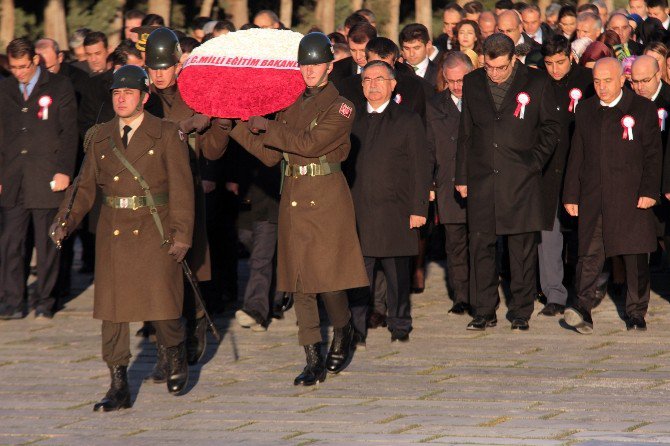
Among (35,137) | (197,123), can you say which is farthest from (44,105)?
(197,123)

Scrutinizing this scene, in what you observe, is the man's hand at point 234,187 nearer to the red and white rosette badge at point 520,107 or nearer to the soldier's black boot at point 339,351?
the red and white rosette badge at point 520,107

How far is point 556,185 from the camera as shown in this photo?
12.1 metres

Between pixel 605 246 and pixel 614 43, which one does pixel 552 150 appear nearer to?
pixel 605 246

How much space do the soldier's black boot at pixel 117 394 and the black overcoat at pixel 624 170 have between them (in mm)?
3991

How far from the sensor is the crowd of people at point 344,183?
30.3 feet

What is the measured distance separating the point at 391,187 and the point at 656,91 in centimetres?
238

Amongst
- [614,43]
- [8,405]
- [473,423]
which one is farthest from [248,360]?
[614,43]

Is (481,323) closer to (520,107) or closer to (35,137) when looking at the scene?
(520,107)

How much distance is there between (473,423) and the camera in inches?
328

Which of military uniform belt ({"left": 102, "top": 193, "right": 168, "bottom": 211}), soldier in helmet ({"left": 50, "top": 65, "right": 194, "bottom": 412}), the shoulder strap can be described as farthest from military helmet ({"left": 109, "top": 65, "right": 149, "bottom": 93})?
military uniform belt ({"left": 102, "top": 193, "right": 168, "bottom": 211})

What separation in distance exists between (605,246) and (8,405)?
4.55 meters

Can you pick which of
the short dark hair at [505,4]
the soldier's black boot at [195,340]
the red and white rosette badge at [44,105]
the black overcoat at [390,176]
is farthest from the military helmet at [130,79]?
the short dark hair at [505,4]

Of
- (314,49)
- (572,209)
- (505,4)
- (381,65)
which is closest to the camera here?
(314,49)

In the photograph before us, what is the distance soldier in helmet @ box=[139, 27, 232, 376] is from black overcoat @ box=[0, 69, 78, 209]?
227 centimetres
